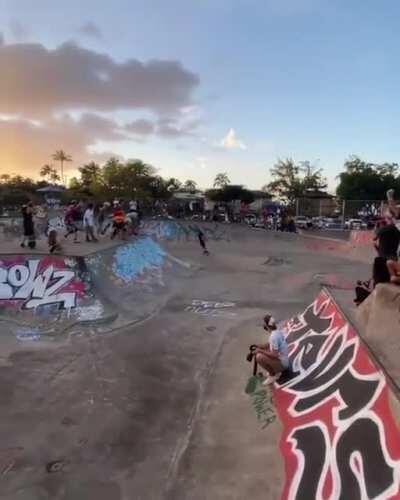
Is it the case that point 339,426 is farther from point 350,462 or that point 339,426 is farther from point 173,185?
point 173,185

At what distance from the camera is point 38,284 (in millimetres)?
15227

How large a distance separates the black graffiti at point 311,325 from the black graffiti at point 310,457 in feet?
12.8

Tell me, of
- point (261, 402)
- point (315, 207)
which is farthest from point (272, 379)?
point (315, 207)

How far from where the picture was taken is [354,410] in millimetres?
6422

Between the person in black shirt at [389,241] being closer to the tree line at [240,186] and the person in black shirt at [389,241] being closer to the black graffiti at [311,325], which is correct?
the black graffiti at [311,325]

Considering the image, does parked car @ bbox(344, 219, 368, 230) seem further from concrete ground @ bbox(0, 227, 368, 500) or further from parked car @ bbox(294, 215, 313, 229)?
concrete ground @ bbox(0, 227, 368, 500)

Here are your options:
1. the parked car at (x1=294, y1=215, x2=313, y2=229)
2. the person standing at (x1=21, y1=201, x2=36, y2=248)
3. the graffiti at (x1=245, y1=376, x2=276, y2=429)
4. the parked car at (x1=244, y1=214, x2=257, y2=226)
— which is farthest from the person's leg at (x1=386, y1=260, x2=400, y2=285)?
the parked car at (x1=244, y1=214, x2=257, y2=226)

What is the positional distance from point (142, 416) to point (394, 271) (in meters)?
5.99

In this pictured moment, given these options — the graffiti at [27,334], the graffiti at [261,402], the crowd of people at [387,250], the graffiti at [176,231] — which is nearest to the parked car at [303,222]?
the graffiti at [176,231]

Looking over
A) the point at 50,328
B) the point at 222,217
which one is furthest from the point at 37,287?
the point at 222,217

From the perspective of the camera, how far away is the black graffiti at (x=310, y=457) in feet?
18.5

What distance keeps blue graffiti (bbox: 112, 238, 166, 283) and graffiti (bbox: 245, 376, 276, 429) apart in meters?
9.32

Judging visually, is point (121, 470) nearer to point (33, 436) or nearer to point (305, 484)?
point (33, 436)

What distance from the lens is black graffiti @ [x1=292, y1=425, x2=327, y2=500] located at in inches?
222
